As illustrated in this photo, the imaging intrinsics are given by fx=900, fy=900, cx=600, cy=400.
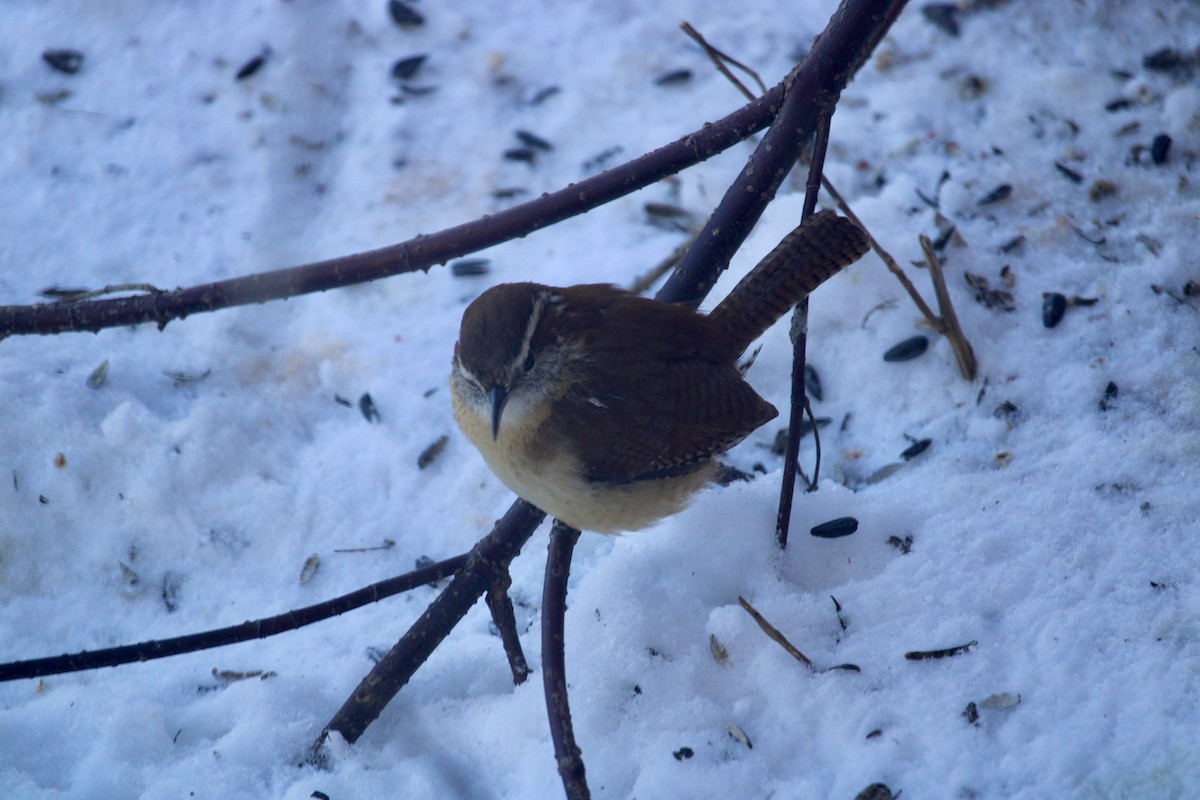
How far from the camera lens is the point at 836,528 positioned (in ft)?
9.82

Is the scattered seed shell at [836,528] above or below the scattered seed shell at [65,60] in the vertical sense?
above

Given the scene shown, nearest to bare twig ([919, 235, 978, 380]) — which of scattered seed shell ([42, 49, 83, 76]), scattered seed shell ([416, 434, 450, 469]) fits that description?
scattered seed shell ([416, 434, 450, 469])

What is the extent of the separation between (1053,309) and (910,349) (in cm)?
57

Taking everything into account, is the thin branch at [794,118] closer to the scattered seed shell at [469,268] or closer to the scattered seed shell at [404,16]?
the scattered seed shell at [469,268]

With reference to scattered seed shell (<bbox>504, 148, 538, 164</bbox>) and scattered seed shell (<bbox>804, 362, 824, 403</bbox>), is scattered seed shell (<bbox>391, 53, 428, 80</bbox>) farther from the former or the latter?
scattered seed shell (<bbox>804, 362, 824, 403</bbox>)

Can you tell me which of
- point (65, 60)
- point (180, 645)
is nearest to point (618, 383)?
point (180, 645)

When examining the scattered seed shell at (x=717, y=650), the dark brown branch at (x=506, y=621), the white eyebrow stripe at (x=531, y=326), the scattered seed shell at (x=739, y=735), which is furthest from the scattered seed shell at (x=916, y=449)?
Answer: the dark brown branch at (x=506, y=621)

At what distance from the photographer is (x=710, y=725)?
2.65 m

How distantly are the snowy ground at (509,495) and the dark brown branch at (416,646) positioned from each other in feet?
0.31

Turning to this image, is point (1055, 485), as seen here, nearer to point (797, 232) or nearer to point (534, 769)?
point (797, 232)

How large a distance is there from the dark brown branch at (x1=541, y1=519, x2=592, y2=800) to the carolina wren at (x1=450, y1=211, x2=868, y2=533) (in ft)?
0.36

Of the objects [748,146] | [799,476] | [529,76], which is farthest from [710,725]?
[529,76]

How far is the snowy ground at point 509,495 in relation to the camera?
2.60 metres

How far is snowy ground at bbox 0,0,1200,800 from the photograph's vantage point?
260 cm
